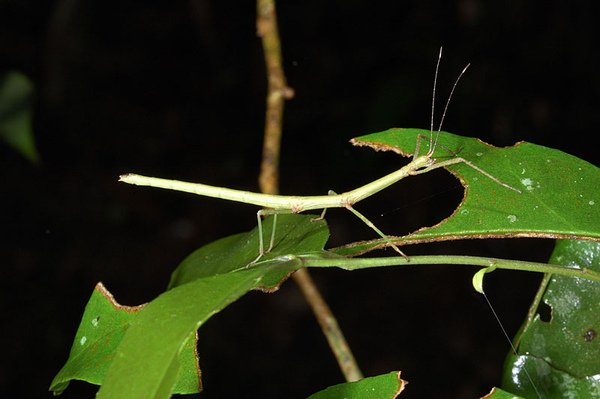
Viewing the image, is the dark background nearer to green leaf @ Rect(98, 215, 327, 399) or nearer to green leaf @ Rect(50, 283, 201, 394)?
green leaf @ Rect(50, 283, 201, 394)

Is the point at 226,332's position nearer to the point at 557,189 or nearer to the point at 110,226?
the point at 110,226

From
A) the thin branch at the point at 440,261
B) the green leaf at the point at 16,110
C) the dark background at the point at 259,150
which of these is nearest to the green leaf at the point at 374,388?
the thin branch at the point at 440,261

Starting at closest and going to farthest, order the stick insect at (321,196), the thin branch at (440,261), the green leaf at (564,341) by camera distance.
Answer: the thin branch at (440,261)
the green leaf at (564,341)
the stick insect at (321,196)

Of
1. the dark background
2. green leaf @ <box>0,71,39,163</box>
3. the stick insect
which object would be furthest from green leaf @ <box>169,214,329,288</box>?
the dark background

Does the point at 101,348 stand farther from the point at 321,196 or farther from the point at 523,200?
the point at 523,200

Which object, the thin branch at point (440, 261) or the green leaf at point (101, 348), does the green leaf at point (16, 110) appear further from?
the thin branch at point (440, 261)

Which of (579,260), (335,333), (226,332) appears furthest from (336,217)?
(579,260)

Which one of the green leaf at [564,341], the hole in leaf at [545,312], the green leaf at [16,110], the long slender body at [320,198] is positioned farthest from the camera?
the green leaf at [16,110]
